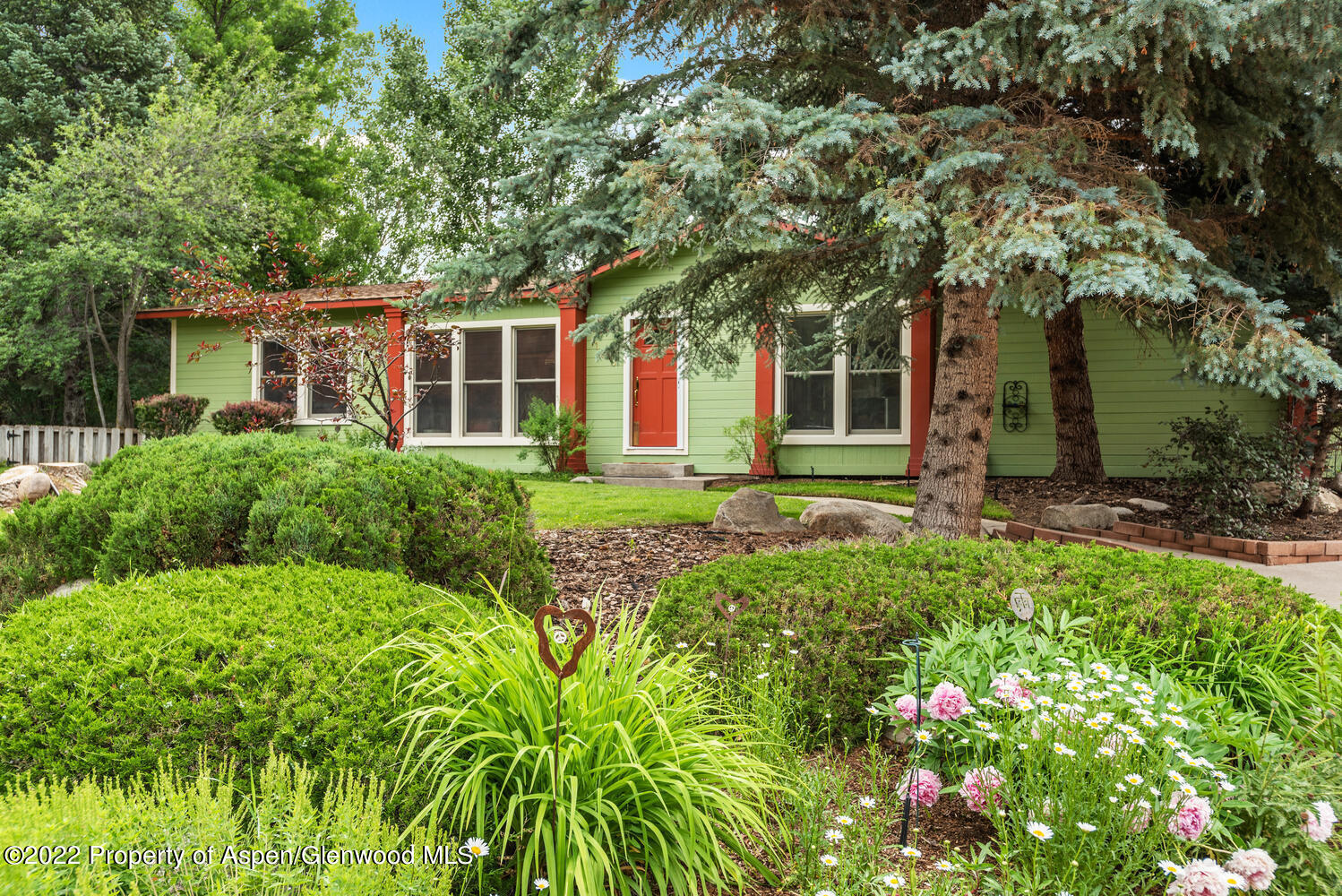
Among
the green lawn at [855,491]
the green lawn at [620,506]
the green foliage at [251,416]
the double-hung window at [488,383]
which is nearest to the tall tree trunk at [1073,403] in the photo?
the green lawn at [855,491]

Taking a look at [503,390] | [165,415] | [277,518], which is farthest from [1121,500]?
[165,415]

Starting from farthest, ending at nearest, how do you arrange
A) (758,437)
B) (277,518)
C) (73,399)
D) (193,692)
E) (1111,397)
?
1. (73,399)
2. (758,437)
3. (1111,397)
4. (277,518)
5. (193,692)

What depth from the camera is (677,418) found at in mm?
12562

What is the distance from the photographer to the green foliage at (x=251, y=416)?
12977 millimetres

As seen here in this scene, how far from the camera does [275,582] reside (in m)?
2.89

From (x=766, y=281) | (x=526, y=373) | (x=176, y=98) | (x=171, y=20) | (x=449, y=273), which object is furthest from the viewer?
(x=171, y=20)

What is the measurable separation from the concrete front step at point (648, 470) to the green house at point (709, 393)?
1.87ft

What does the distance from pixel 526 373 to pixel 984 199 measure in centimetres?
998

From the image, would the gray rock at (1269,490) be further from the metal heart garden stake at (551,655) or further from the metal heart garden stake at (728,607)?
the metal heart garden stake at (551,655)

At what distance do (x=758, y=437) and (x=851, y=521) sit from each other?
5064mm

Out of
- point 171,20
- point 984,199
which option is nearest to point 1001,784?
point 984,199

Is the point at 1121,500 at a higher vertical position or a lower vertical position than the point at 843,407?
lower

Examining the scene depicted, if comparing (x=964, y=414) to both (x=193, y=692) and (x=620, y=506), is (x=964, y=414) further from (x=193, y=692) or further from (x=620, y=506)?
(x=193, y=692)

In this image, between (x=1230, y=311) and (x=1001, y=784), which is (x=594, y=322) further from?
(x=1001, y=784)
